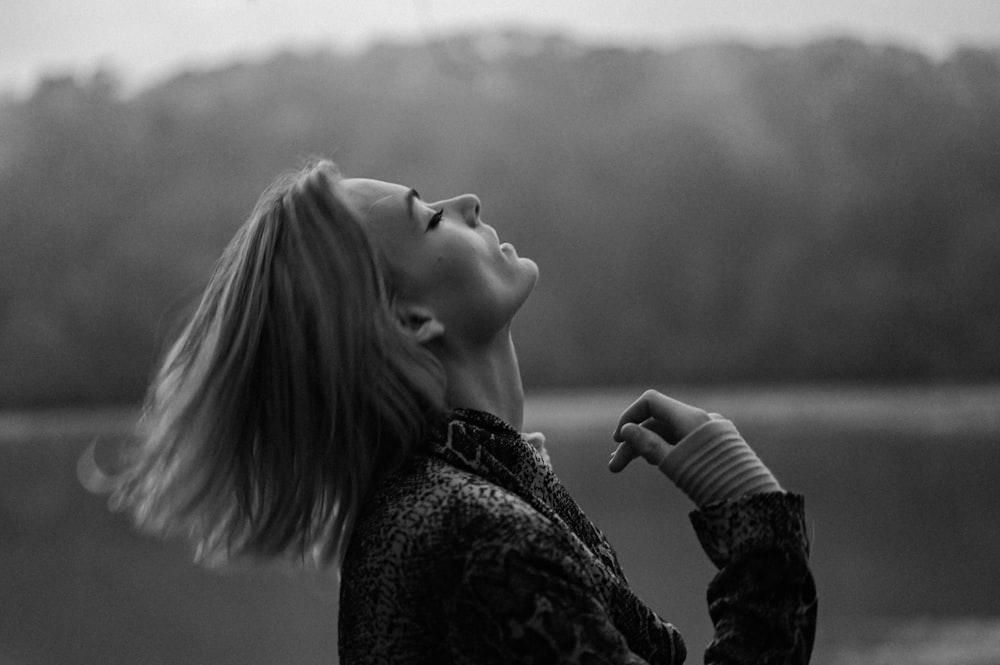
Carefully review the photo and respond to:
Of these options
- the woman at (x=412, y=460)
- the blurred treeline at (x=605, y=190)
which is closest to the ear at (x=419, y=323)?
the woman at (x=412, y=460)

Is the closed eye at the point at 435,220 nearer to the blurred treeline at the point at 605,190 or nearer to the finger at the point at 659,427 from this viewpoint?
the finger at the point at 659,427

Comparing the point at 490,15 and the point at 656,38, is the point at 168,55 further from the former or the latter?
the point at 656,38

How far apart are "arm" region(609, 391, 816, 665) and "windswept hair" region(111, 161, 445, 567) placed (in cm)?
14

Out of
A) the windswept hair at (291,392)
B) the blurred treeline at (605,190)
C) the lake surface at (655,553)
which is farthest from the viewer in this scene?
the blurred treeline at (605,190)

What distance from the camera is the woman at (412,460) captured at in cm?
54

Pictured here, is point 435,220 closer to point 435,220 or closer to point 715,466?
point 435,220

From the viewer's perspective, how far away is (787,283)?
10055mm

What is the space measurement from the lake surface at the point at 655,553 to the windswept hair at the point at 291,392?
12 centimetres

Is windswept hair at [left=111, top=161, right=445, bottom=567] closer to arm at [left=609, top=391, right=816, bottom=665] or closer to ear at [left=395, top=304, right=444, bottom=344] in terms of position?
ear at [left=395, top=304, right=444, bottom=344]

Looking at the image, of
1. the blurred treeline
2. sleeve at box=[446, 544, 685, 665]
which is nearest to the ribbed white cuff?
sleeve at box=[446, 544, 685, 665]

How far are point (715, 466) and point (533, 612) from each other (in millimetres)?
155

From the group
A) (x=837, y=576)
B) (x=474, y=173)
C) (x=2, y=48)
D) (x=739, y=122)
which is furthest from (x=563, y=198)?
(x=837, y=576)

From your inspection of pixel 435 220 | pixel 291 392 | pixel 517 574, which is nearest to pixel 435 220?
pixel 435 220

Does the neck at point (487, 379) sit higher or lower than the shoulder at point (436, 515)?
higher
